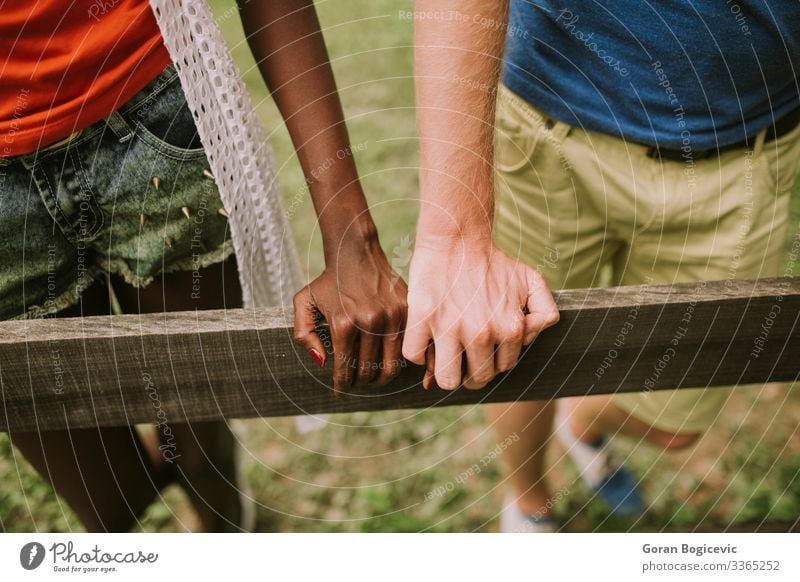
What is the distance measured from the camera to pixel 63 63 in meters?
0.48

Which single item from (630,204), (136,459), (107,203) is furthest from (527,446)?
(107,203)

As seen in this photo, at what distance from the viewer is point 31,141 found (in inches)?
19.5

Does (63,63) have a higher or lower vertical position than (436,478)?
higher

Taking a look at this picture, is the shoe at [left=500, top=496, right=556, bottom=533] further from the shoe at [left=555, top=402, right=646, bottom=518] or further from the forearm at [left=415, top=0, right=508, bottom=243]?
the forearm at [left=415, top=0, right=508, bottom=243]

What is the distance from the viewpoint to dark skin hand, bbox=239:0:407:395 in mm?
484

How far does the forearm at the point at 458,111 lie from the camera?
444 mm

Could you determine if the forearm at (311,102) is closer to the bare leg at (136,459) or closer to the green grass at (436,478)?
the bare leg at (136,459)

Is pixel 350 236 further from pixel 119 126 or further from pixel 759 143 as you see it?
pixel 759 143

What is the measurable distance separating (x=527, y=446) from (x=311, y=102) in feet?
1.92

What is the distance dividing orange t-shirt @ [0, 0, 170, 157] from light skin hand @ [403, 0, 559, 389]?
22cm

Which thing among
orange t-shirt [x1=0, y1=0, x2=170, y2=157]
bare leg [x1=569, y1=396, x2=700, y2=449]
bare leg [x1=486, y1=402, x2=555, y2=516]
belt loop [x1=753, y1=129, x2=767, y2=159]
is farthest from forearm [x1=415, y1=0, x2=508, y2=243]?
bare leg [x1=569, y1=396, x2=700, y2=449]

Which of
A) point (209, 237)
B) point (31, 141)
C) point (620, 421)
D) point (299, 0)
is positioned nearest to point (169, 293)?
point (209, 237)

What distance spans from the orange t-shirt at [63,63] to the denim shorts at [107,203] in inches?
0.7

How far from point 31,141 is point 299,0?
0.72 feet
